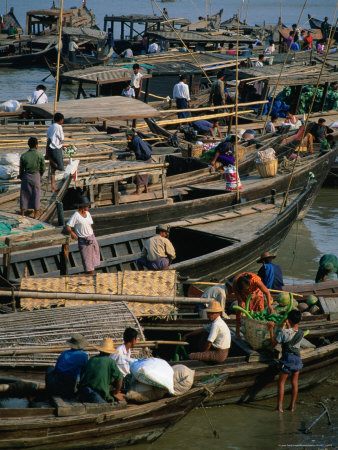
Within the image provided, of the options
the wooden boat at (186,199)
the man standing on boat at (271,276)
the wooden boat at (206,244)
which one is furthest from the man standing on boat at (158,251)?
the wooden boat at (186,199)

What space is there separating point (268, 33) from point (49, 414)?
35.9m

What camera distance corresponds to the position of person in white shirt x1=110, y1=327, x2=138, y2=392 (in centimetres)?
708

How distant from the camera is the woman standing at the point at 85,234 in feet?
30.8

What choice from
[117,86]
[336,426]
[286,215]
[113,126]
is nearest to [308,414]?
[336,426]

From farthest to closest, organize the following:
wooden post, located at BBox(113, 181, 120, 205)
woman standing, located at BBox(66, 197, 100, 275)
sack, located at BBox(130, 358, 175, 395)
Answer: wooden post, located at BBox(113, 181, 120, 205) < woman standing, located at BBox(66, 197, 100, 275) < sack, located at BBox(130, 358, 175, 395)

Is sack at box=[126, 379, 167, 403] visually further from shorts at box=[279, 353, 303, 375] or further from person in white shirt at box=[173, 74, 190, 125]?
person in white shirt at box=[173, 74, 190, 125]

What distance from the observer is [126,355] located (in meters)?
7.20

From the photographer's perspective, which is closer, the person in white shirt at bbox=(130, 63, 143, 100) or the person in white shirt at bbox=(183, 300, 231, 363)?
the person in white shirt at bbox=(183, 300, 231, 363)

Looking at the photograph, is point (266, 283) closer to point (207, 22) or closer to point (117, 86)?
point (117, 86)

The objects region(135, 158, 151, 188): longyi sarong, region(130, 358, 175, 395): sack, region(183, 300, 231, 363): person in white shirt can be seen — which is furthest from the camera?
region(135, 158, 151, 188): longyi sarong

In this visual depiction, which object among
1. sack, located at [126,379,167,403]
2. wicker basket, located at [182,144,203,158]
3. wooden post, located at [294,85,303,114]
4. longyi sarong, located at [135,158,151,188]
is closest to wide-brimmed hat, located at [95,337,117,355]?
sack, located at [126,379,167,403]

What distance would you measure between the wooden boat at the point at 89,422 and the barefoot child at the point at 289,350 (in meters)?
1.15

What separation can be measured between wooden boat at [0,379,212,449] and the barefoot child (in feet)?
3.78

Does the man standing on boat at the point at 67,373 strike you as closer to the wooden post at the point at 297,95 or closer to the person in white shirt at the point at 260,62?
the wooden post at the point at 297,95
